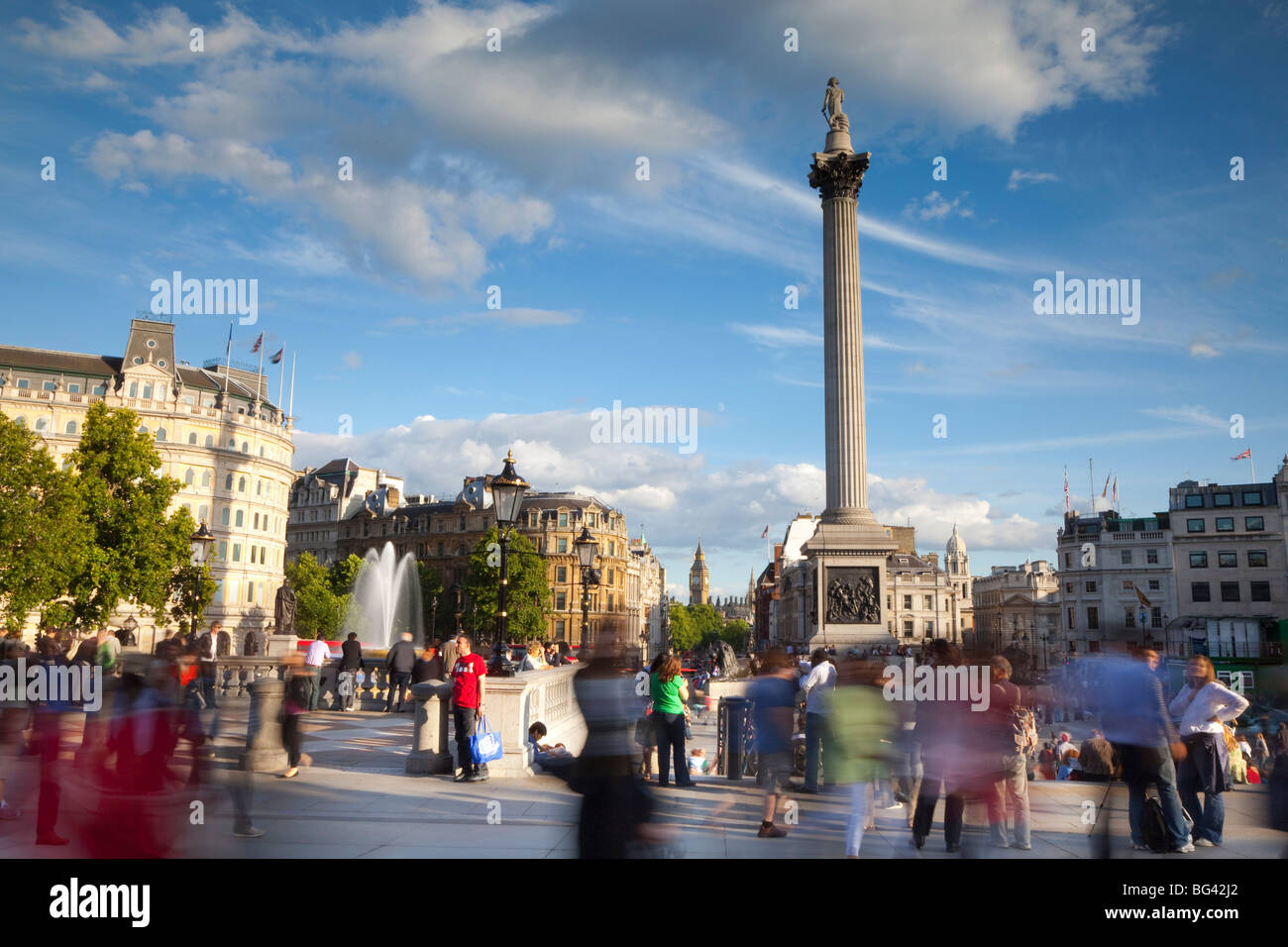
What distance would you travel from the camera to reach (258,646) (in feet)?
227

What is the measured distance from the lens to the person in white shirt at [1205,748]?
9.18 metres

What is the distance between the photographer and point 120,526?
1762 inches

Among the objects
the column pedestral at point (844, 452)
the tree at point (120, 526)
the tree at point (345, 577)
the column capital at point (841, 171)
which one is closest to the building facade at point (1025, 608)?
the column pedestral at point (844, 452)

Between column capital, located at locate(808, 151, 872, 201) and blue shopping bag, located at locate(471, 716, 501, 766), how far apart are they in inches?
1393

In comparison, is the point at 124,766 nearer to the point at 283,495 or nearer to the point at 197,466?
the point at 197,466

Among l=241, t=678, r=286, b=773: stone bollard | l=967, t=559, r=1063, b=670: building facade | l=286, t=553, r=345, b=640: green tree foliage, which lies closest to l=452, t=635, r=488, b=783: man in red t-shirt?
l=241, t=678, r=286, b=773: stone bollard

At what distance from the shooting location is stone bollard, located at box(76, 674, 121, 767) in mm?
8188

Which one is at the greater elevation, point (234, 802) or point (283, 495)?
point (283, 495)

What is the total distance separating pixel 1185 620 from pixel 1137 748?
230 ft

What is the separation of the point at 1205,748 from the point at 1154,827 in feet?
4.11

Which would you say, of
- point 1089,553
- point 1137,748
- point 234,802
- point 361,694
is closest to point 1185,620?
point 1089,553

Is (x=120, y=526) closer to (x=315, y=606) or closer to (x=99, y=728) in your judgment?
(x=315, y=606)
